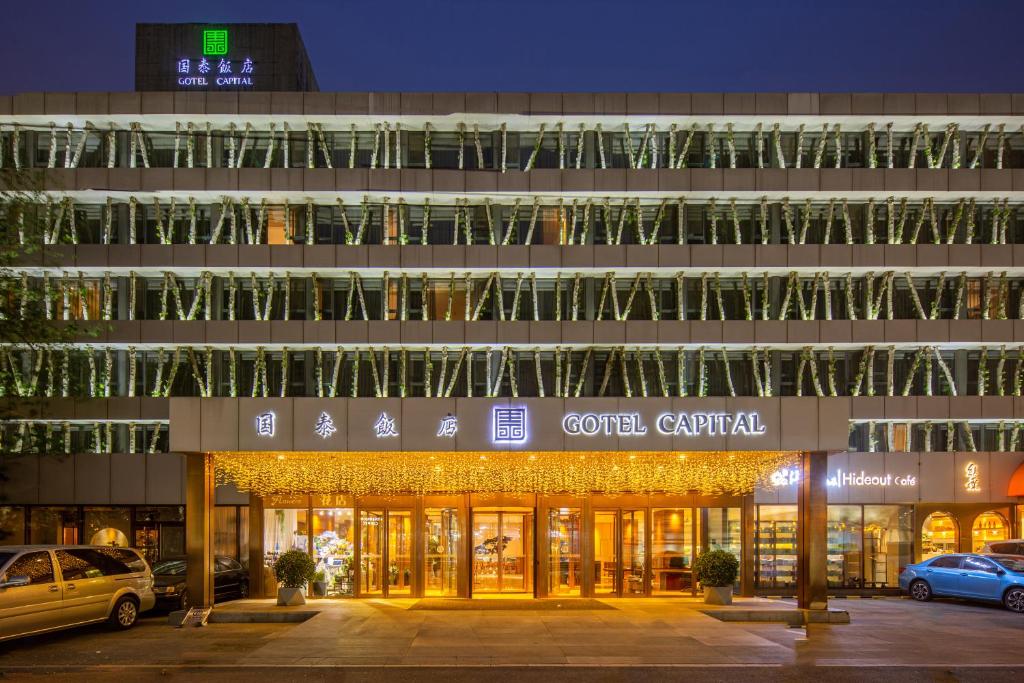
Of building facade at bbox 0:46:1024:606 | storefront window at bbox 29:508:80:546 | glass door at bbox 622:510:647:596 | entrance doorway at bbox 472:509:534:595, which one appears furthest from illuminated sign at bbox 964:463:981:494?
storefront window at bbox 29:508:80:546

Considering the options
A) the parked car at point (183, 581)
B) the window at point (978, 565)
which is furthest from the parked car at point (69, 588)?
the window at point (978, 565)

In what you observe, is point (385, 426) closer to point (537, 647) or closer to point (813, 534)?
point (537, 647)

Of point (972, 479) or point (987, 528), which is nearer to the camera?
point (972, 479)

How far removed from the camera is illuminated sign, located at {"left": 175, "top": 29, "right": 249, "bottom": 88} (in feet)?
130

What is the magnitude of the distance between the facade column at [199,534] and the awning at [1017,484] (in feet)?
84.4

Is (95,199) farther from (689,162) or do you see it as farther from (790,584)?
(790,584)

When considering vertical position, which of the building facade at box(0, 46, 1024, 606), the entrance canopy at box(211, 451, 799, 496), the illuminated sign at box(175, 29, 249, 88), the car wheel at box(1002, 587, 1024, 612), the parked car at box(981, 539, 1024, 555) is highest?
the illuminated sign at box(175, 29, 249, 88)

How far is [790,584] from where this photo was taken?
32188 mm

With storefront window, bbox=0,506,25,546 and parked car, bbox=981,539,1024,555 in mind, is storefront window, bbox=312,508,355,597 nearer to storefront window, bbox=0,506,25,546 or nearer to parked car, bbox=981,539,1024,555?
storefront window, bbox=0,506,25,546

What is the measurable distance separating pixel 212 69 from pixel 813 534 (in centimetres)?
2917

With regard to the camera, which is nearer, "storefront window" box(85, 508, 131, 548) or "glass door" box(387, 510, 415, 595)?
"glass door" box(387, 510, 415, 595)

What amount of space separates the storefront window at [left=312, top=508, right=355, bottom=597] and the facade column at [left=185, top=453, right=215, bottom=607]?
6043 millimetres

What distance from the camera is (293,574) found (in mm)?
25656

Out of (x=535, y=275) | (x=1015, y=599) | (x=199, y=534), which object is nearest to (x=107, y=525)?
(x=199, y=534)
